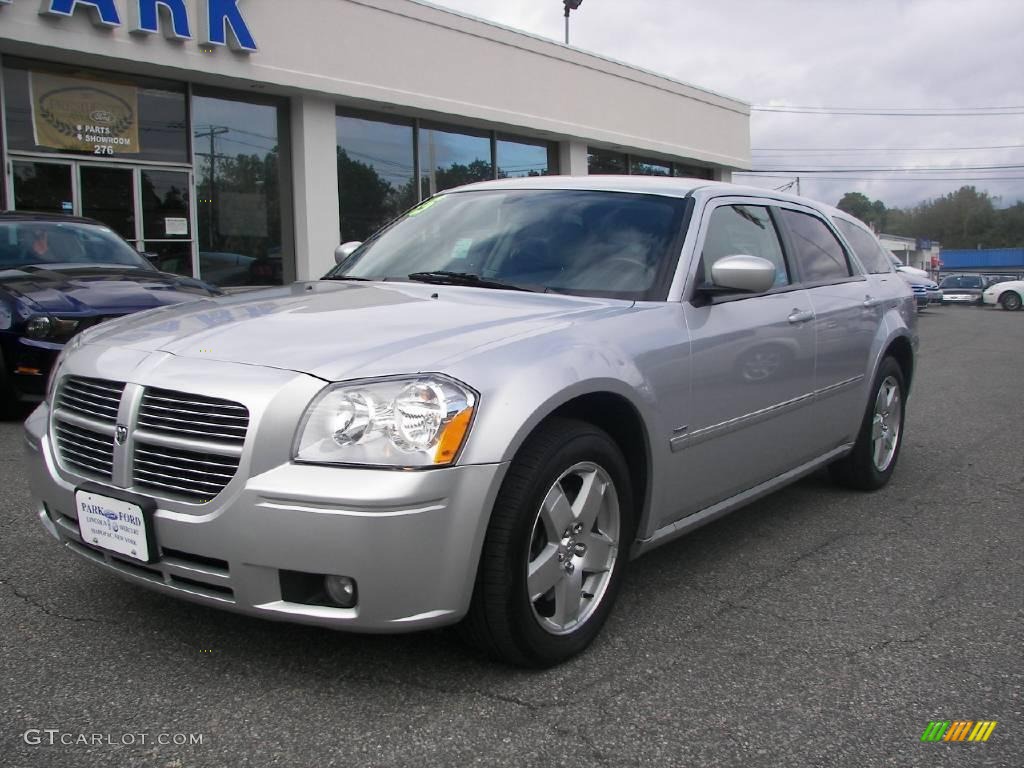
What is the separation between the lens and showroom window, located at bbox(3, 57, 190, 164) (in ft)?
39.2

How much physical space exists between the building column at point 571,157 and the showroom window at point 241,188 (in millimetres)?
7092

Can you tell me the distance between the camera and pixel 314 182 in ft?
48.4

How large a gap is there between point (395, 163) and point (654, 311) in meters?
13.8

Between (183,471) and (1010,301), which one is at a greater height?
(183,471)

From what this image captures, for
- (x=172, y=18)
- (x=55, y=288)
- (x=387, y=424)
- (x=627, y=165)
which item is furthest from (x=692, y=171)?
(x=387, y=424)

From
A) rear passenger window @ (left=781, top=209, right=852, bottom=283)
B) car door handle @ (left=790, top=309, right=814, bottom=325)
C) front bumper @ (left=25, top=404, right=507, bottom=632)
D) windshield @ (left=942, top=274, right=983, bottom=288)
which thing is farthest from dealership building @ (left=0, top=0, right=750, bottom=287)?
windshield @ (left=942, top=274, right=983, bottom=288)

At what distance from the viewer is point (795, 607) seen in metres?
3.47

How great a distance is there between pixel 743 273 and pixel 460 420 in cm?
144

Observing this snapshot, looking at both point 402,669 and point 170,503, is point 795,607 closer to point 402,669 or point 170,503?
point 402,669

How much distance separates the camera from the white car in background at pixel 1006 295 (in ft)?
109

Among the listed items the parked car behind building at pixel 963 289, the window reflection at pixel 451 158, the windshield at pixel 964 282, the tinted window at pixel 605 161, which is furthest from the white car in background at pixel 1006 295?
the window reflection at pixel 451 158

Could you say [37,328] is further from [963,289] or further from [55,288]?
[963,289]

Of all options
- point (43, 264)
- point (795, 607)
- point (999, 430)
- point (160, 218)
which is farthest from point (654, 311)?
point (160, 218)

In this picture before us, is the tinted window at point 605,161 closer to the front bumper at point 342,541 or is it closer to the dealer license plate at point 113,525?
the dealer license plate at point 113,525
